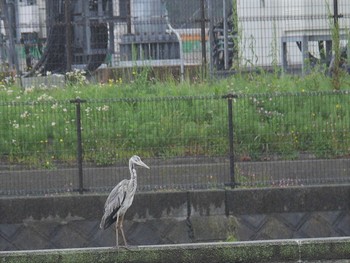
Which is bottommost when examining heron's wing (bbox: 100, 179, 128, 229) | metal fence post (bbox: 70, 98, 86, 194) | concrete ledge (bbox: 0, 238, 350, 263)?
concrete ledge (bbox: 0, 238, 350, 263)

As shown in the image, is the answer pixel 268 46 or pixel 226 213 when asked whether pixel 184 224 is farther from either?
pixel 268 46

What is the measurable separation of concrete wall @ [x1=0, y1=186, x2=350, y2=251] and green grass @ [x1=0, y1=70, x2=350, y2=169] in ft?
4.03

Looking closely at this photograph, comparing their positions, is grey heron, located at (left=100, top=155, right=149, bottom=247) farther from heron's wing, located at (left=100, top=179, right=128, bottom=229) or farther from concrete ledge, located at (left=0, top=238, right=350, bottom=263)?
concrete ledge, located at (left=0, top=238, right=350, bottom=263)

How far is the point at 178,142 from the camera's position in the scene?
18.3 metres

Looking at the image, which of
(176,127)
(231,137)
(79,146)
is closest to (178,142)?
(176,127)

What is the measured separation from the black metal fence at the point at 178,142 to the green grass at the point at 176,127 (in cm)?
1

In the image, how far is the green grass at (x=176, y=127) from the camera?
59.4ft

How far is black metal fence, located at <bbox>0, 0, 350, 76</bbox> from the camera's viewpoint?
2261cm

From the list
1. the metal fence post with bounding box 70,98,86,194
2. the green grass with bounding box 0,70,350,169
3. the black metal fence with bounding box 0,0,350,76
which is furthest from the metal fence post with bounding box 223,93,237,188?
the black metal fence with bounding box 0,0,350,76

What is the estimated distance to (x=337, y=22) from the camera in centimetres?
2145

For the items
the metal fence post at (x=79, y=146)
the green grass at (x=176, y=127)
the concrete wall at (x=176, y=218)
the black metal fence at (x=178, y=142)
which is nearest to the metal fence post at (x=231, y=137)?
the black metal fence at (x=178, y=142)

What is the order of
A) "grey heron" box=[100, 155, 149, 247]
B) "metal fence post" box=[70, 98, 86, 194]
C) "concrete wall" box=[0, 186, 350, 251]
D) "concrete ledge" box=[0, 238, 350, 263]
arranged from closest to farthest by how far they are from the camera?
"concrete ledge" box=[0, 238, 350, 263] < "grey heron" box=[100, 155, 149, 247] < "concrete wall" box=[0, 186, 350, 251] < "metal fence post" box=[70, 98, 86, 194]

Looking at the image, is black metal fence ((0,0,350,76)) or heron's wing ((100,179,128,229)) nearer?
heron's wing ((100,179,128,229))

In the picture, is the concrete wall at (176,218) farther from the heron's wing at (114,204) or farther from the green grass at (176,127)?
the heron's wing at (114,204)
